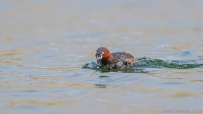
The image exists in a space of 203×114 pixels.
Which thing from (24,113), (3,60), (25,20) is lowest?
(24,113)

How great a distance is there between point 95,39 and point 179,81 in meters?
7.56

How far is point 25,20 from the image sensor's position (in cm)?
2330

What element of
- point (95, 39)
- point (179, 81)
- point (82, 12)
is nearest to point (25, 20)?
point (82, 12)

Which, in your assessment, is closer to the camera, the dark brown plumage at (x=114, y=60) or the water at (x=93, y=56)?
the water at (x=93, y=56)

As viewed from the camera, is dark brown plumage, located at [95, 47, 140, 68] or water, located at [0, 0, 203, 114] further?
dark brown plumage, located at [95, 47, 140, 68]

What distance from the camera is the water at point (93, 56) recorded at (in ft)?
38.1

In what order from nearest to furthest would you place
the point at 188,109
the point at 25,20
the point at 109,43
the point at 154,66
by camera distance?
1. the point at 188,109
2. the point at 154,66
3. the point at 109,43
4. the point at 25,20

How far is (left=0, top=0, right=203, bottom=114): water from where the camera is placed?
1160 cm

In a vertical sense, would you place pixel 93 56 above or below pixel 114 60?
above

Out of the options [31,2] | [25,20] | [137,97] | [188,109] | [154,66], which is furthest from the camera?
[31,2]

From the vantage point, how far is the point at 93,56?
1766 centimetres

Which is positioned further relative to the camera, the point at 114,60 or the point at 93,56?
the point at 93,56

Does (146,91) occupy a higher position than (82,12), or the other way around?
(82,12)

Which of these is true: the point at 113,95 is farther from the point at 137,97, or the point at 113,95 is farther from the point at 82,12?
the point at 82,12
